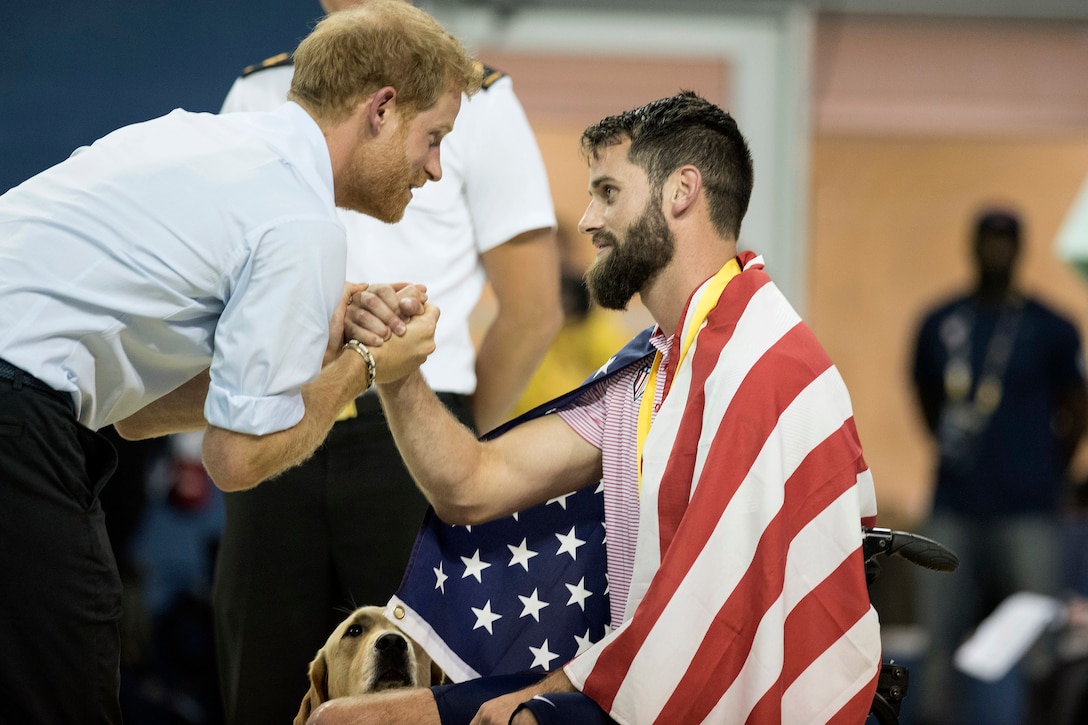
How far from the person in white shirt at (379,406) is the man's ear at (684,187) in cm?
58

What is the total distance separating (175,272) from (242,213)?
124 mm

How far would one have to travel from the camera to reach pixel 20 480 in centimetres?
175

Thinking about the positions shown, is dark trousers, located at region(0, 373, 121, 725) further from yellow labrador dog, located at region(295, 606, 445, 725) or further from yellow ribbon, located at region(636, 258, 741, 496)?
yellow ribbon, located at region(636, 258, 741, 496)

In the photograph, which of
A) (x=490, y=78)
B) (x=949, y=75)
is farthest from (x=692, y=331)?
(x=949, y=75)

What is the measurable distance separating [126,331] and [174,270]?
4.5 inches

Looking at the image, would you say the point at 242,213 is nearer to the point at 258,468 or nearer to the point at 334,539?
the point at 258,468

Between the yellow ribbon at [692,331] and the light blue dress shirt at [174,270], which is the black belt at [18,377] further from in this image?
the yellow ribbon at [692,331]

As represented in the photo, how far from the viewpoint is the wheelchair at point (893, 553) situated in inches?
81.7

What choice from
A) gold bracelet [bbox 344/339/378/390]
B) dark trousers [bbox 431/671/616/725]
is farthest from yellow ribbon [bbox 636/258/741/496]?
gold bracelet [bbox 344/339/378/390]

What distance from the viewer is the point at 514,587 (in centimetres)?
234

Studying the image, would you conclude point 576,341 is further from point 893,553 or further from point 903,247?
point 903,247

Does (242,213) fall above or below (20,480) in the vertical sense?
above

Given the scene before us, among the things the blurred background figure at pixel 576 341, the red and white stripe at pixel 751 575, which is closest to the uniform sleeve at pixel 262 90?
the red and white stripe at pixel 751 575

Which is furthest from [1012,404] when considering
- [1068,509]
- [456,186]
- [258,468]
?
[258,468]
